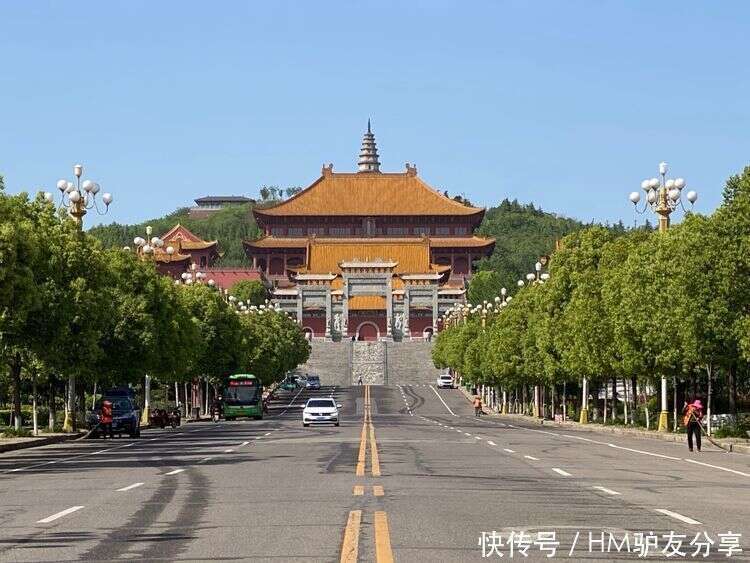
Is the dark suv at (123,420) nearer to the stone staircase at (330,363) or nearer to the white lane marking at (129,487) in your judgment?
the white lane marking at (129,487)

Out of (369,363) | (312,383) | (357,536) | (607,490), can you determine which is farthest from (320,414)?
(369,363)

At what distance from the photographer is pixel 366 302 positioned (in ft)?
623

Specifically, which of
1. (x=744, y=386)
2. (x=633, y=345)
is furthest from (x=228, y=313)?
(x=633, y=345)

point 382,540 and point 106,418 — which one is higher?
point 106,418

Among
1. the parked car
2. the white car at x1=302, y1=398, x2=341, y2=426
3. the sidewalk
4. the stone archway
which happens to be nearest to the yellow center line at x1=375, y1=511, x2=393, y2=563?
the sidewalk

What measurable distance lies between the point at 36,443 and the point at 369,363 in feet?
386

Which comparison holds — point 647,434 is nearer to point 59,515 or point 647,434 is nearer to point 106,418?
point 106,418

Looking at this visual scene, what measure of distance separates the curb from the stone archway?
5311 inches

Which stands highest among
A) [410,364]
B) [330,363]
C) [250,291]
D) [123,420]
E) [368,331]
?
[250,291]

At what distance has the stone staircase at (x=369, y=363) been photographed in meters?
161

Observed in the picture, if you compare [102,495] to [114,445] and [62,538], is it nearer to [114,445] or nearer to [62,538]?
[62,538]

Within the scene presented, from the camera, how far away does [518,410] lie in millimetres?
113250

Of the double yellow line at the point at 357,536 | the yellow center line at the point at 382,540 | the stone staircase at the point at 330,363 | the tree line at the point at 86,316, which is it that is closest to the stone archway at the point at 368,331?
the stone staircase at the point at 330,363

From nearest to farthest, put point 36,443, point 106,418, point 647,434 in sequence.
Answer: point 36,443 → point 106,418 → point 647,434
